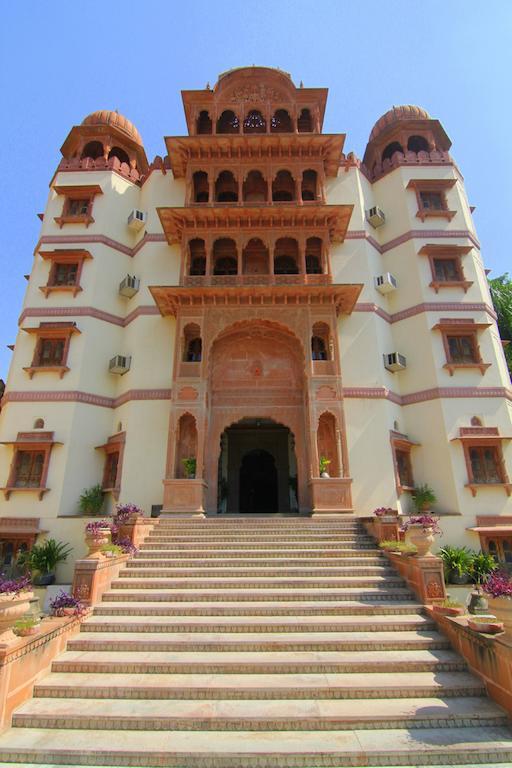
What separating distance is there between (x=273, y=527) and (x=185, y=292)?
8.06 m

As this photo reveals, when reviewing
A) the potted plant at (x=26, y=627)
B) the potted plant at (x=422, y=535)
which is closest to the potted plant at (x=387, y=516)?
the potted plant at (x=422, y=535)

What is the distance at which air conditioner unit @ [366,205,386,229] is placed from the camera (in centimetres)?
1656

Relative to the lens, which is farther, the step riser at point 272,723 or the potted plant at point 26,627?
Result: the potted plant at point 26,627

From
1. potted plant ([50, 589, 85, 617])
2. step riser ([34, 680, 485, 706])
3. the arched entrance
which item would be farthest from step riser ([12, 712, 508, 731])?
the arched entrance

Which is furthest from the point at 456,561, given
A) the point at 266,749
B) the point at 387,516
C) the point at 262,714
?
the point at 266,749

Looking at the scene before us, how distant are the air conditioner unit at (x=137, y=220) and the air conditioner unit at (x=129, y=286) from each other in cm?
236

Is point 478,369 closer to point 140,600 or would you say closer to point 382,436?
point 382,436

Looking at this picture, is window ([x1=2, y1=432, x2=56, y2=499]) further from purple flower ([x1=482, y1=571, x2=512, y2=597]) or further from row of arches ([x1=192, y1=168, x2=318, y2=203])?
purple flower ([x1=482, y1=571, x2=512, y2=597])

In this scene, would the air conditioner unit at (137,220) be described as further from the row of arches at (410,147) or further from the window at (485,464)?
the window at (485,464)

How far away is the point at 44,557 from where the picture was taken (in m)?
11.8

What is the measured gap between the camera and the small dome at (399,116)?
60.0 feet

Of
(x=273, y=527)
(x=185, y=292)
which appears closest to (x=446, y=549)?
(x=273, y=527)

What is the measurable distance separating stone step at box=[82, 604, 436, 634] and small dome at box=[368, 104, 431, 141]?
64.2 ft

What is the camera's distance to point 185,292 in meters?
13.8
